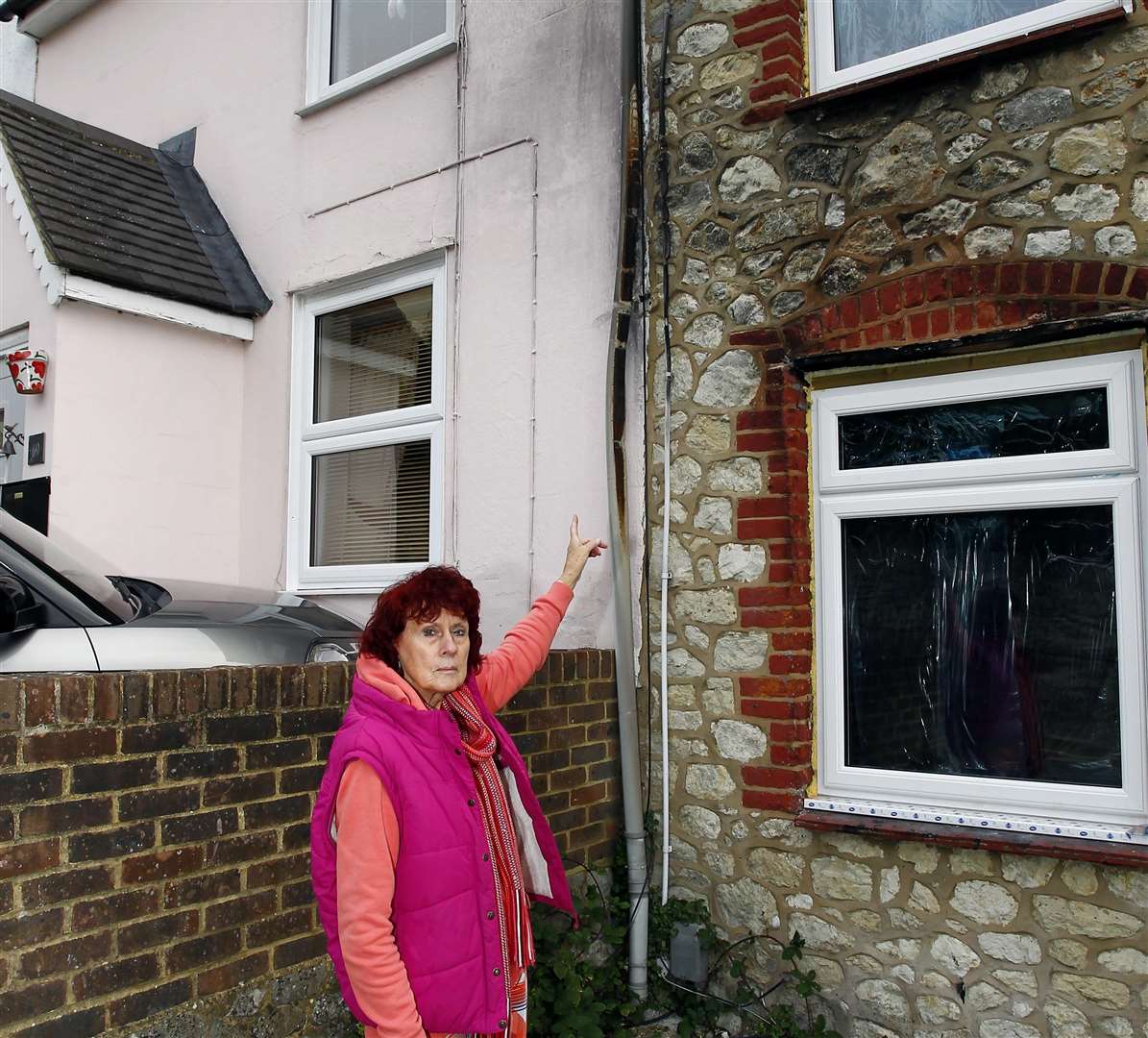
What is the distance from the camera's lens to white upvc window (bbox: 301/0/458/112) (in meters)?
5.83

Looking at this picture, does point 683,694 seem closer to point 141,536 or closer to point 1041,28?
point 1041,28

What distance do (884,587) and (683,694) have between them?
2.99ft

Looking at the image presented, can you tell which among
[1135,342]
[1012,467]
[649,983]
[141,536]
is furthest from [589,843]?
[141,536]

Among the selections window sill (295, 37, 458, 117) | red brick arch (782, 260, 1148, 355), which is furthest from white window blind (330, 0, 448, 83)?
red brick arch (782, 260, 1148, 355)

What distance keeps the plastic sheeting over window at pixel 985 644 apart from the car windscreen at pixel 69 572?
103 inches

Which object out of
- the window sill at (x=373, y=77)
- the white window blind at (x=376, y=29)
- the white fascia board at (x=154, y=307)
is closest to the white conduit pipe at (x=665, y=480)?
the window sill at (x=373, y=77)

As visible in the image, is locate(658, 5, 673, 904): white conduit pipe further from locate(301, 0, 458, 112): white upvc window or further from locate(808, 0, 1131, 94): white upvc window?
locate(301, 0, 458, 112): white upvc window

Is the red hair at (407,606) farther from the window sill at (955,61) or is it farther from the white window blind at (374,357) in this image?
the white window blind at (374,357)

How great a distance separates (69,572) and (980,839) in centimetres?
317

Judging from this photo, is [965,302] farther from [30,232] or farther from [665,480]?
[30,232]

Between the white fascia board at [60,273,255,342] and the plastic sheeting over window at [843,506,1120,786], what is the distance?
4.06 m

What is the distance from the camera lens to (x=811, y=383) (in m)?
4.03

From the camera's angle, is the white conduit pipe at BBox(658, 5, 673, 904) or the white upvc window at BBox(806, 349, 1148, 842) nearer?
the white upvc window at BBox(806, 349, 1148, 842)

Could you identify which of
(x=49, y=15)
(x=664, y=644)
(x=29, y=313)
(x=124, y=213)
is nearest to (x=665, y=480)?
(x=664, y=644)
